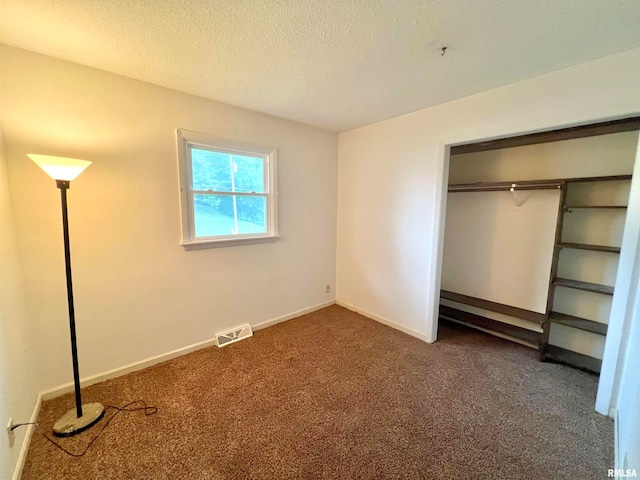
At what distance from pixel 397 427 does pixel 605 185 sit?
2702 millimetres

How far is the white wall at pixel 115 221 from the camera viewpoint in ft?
5.75

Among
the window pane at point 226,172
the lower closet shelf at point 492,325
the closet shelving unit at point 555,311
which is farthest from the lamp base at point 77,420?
the closet shelving unit at point 555,311

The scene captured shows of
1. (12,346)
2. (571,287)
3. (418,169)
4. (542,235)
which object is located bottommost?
(12,346)

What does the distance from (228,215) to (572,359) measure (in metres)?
3.59

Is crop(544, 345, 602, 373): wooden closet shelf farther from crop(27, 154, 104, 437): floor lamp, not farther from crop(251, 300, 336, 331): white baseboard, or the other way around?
crop(27, 154, 104, 437): floor lamp

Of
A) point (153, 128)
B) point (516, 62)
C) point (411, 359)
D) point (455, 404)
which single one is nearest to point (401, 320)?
point (411, 359)

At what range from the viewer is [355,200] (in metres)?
3.47

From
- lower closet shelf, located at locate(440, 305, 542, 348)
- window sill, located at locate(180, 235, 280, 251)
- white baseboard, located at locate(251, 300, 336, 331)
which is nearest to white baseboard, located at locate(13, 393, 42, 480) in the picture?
window sill, located at locate(180, 235, 280, 251)

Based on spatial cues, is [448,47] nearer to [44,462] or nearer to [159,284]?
[159,284]

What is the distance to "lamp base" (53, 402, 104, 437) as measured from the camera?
160 cm

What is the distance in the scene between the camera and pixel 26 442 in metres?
1.50

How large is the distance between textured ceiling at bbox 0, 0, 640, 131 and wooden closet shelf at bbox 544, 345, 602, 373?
2.45 m

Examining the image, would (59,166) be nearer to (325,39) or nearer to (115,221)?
(115,221)

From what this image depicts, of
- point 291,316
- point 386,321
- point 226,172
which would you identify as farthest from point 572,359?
point 226,172
